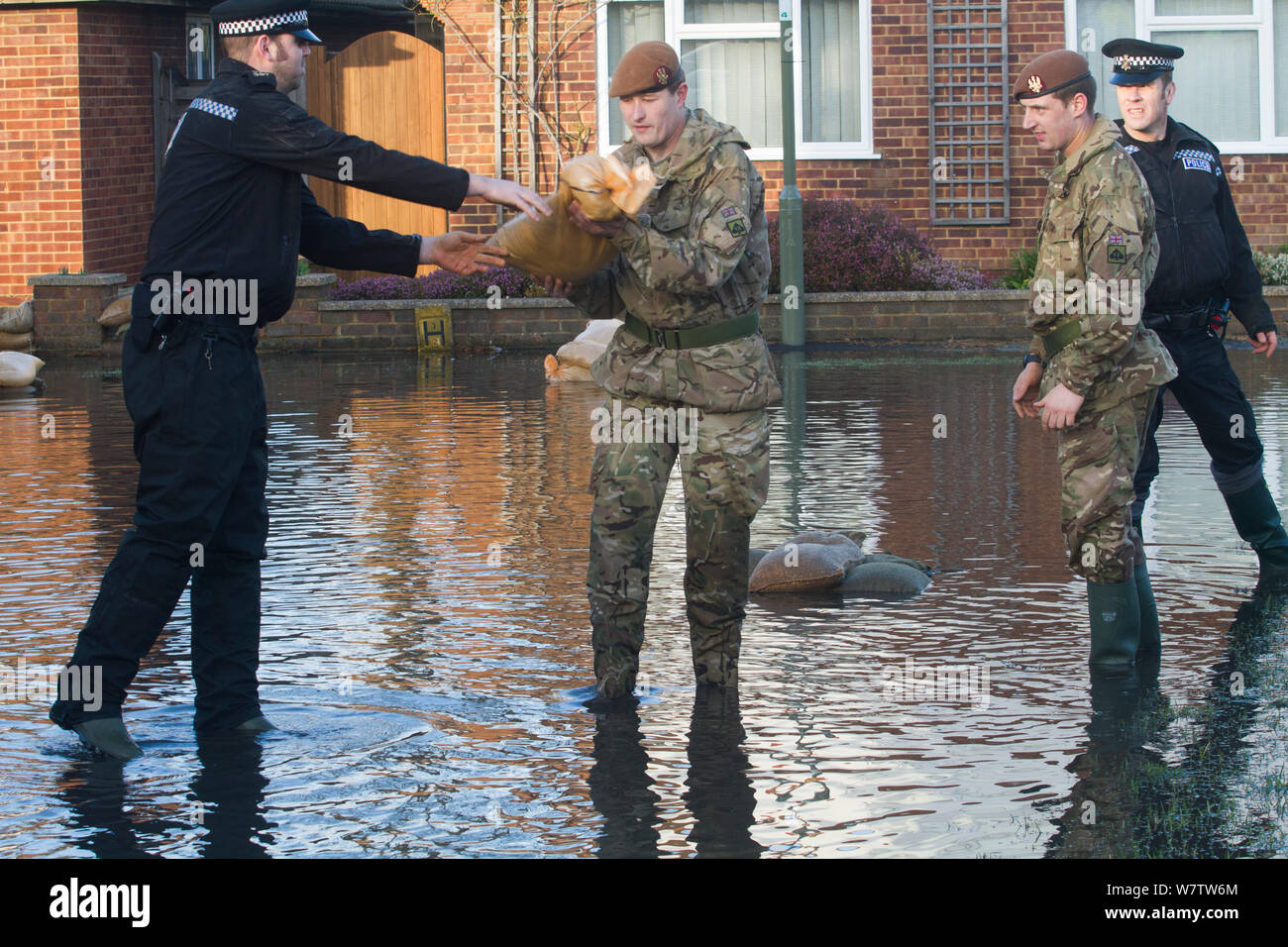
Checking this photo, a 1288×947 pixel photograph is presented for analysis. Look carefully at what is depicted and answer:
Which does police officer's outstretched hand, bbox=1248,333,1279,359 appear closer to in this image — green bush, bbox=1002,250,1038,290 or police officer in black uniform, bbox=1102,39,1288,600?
police officer in black uniform, bbox=1102,39,1288,600

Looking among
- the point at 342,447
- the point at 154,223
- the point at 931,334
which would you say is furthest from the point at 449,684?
the point at 931,334

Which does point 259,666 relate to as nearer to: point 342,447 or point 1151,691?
point 1151,691

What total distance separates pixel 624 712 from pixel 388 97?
17.4m

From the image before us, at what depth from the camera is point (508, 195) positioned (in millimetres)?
5820

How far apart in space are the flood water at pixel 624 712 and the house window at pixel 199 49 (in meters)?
12.1

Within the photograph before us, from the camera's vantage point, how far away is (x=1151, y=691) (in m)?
6.29

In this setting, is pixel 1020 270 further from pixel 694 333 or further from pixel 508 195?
pixel 508 195

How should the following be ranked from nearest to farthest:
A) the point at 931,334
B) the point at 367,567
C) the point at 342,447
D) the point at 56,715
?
1. the point at 56,715
2. the point at 367,567
3. the point at 342,447
4. the point at 931,334

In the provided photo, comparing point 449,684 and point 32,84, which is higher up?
point 32,84

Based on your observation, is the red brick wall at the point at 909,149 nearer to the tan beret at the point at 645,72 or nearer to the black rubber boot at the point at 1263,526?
the black rubber boot at the point at 1263,526

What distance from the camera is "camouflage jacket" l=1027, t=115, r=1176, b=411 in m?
6.27

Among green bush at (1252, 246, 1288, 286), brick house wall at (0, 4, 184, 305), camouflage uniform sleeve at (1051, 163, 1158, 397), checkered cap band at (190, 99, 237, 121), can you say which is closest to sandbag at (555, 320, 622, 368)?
brick house wall at (0, 4, 184, 305)

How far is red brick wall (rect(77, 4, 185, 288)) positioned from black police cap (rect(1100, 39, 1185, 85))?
50.9 feet

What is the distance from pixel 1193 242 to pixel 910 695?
8.42ft
